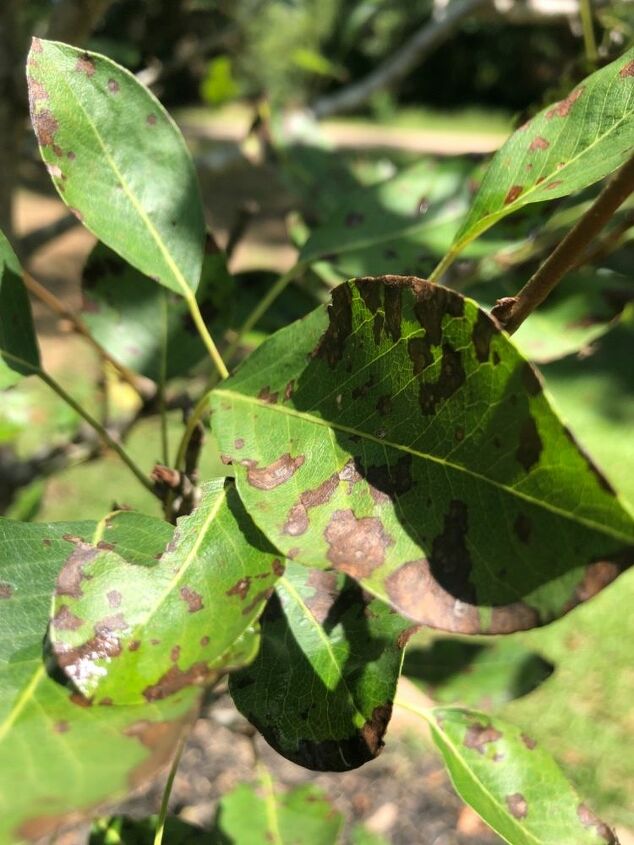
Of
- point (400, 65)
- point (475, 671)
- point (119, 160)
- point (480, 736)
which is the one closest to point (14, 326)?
point (119, 160)

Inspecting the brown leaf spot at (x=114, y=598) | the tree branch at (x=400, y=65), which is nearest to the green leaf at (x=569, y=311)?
the brown leaf spot at (x=114, y=598)

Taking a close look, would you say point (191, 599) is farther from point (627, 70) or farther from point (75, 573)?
point (627, 70)

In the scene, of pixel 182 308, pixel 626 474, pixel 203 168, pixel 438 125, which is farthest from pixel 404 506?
pixel 438 125

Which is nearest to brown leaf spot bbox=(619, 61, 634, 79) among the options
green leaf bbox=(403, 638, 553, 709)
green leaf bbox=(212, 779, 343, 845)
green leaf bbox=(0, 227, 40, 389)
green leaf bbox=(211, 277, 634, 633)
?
green leaf bbox=(211, 277, 634, 633)

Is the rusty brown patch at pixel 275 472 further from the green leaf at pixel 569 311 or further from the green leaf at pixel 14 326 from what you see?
the green leaf at pixel 569 311

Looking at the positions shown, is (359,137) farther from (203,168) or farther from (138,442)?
(203,168)

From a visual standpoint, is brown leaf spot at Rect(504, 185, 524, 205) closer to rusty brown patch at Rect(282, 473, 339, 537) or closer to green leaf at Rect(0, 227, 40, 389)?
rusty brown patch at Rect(282, 473, 339, 537)
